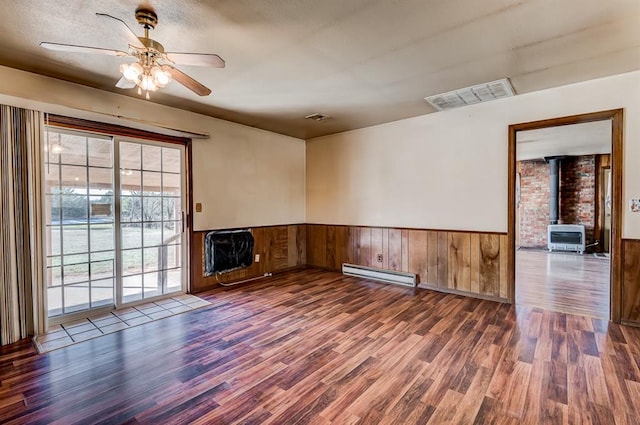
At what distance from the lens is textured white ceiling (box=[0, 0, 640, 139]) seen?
1.98 meters

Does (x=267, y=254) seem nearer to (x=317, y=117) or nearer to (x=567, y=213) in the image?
(x=317, y=117)

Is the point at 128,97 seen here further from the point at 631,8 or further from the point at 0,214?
the point at 631,8

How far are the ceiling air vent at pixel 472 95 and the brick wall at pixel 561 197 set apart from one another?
6178 millimetres

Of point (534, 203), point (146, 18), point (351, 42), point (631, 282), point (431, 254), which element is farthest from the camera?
point (534, 203)

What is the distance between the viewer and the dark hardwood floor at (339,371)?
180 cm

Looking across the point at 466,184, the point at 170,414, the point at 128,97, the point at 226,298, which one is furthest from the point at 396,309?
the point at 128,97

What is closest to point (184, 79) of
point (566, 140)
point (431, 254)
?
point (431, 254)

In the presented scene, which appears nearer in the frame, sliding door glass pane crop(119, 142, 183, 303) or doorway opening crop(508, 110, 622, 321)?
doorway opening crop(508, 110, 622, 321)

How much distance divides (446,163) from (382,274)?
190 cm

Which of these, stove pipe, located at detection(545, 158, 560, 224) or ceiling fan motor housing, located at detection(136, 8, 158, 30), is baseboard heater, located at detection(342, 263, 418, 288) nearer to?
ceiling fan motor housing, located at detection(136, 8, 158, 30)

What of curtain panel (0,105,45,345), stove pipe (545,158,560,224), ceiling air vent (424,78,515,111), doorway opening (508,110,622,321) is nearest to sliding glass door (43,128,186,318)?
curtain panel (0,105,45,345)

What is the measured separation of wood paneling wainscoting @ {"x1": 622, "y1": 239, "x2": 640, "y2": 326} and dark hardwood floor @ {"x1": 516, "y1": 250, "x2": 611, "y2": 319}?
0.67 ft

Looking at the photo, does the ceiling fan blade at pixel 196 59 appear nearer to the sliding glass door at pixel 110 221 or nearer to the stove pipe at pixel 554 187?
the sliding glass door at pixel 110 221

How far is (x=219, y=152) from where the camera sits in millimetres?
4535
